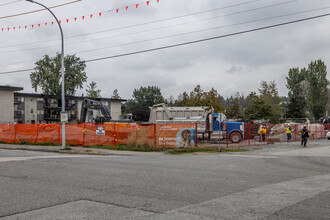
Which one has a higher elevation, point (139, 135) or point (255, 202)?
point (139, 135)

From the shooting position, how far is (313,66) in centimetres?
7569

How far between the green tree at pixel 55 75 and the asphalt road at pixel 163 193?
62.8 meters

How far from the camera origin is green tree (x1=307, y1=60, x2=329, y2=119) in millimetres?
71375

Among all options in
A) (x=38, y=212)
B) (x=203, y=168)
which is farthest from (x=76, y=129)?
(x=38, y=212)

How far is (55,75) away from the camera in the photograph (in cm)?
7088

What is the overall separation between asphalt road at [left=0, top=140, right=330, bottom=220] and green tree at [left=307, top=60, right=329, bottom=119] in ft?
215

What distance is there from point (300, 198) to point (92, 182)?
545 cm

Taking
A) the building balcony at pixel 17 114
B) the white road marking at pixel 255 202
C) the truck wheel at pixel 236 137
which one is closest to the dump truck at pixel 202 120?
the truck wheel at pixel 236 137

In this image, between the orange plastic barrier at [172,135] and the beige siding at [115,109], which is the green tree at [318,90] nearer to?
the beige siding at [115,109]

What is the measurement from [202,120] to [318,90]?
56.0 m

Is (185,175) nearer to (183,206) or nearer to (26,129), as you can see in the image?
(183,206)

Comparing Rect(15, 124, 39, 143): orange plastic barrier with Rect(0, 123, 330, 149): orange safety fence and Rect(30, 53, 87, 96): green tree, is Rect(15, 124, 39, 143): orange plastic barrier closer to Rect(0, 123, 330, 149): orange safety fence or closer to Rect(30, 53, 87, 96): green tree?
Rect(0, 123, 330, 149): orange safety fence

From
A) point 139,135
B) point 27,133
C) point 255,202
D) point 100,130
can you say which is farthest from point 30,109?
point 255,202

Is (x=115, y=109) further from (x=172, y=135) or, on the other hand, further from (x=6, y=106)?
(x=172, y=135)
